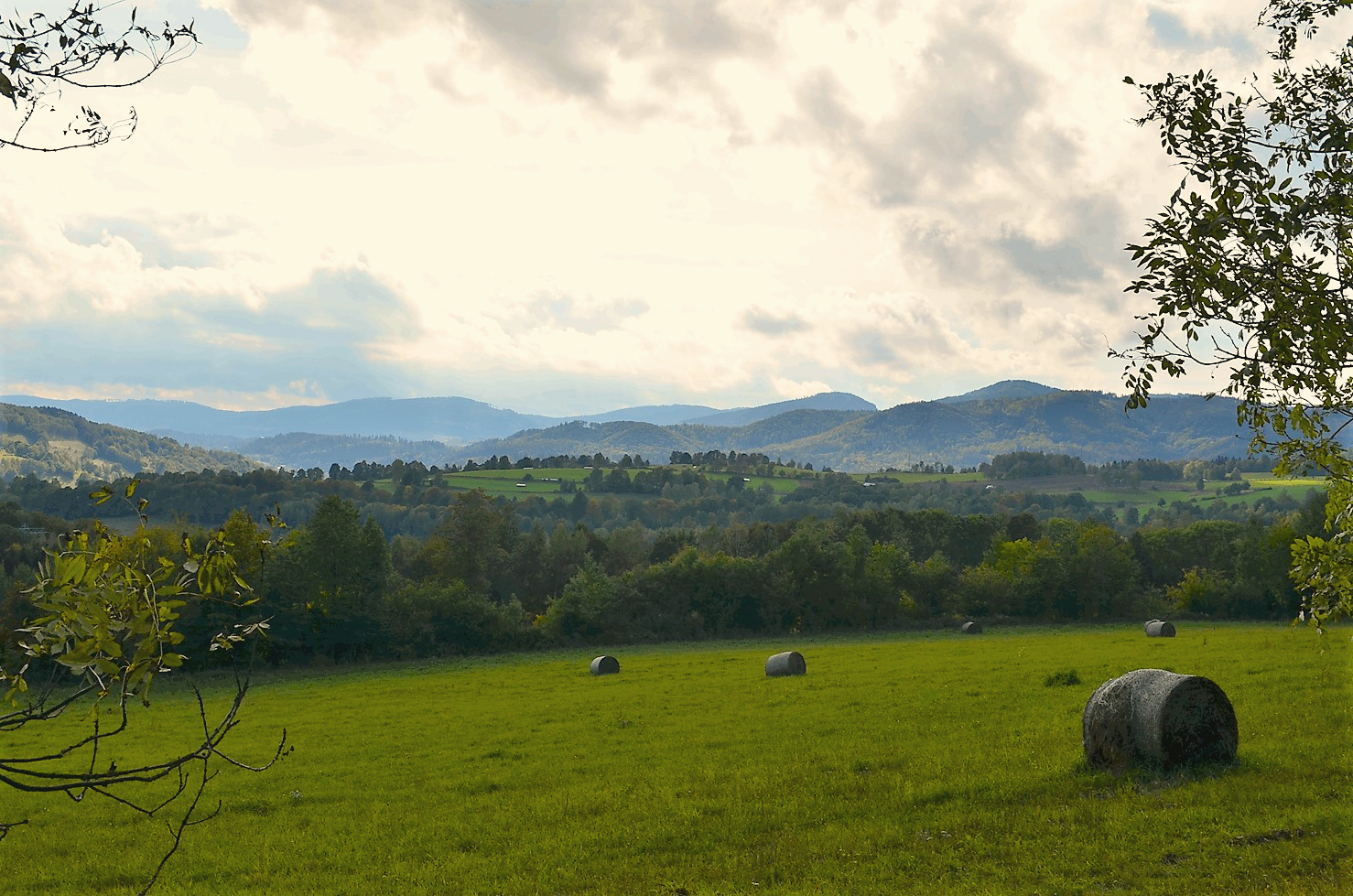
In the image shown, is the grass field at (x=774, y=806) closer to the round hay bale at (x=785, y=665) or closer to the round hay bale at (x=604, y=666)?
A: the round hay bale at (x=785, y=665)

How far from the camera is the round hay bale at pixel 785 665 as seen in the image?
39.3 m

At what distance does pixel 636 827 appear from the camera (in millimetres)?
16531

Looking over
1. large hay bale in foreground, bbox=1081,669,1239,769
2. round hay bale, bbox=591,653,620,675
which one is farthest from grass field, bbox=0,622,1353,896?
round hay bale, bbox=591,653,620,675

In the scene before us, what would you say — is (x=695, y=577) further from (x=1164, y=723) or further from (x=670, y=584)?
(x=1164, y=723)

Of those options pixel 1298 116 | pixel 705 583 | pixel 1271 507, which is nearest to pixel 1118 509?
pixel 1271 507

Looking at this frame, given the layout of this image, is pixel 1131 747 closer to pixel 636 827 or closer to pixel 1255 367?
pixel 636 827

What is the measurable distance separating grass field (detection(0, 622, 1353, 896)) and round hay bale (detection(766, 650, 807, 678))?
691cm

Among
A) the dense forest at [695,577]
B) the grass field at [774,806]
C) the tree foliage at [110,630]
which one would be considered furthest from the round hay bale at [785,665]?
the tree foliage at [110,630]

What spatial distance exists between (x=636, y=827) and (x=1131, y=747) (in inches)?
353

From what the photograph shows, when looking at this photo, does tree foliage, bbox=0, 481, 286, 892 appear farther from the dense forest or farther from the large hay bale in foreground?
the dense forest

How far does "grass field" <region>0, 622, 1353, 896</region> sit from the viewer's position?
13406 millimetres

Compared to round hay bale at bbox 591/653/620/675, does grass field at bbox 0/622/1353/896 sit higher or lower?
higher

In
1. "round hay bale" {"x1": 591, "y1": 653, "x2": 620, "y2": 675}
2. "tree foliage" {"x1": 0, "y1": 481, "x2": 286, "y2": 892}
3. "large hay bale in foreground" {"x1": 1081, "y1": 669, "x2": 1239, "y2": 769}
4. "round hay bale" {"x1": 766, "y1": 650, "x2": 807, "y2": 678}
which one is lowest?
"round hay bale" {"x1": 591, "y1": 653, "x2": 620, "y2": 675}

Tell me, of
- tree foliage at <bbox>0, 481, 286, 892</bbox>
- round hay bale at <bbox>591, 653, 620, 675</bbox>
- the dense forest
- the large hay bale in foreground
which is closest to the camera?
tree foliage at <bbox>0, 481, 286, 892</bbox>
